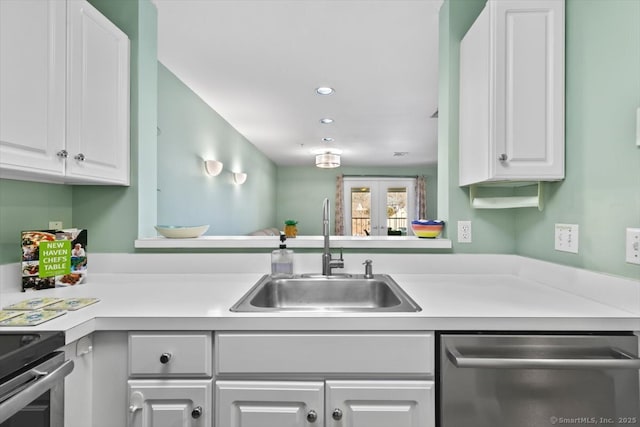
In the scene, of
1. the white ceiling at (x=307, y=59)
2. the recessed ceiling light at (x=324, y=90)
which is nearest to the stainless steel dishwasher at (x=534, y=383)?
the white ceiling at (x=307, y=59)

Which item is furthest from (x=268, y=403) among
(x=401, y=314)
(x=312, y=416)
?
(x=401, y=314)

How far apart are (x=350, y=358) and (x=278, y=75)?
2505 mm

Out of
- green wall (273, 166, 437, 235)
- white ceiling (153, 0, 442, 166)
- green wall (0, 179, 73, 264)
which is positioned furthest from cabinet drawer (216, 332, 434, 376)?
green wall (273, 166, 437, 235)

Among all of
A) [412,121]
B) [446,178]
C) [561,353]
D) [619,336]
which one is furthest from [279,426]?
[412,121]

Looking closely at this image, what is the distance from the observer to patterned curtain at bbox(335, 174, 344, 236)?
7.83m

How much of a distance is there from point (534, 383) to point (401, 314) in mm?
410

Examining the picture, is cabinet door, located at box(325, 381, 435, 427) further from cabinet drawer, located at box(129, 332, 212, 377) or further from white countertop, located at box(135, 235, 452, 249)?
white countertop, located at box(135, 235, 452, 249)

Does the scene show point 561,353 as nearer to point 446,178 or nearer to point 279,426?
point 279,426

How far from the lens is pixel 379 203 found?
7977 mm

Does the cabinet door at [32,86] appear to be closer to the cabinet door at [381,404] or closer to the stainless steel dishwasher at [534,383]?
the cabinet door at [381,404]

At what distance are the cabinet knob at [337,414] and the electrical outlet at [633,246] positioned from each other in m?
0.99

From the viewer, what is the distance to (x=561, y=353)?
37.3 inches

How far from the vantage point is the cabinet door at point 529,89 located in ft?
4.23

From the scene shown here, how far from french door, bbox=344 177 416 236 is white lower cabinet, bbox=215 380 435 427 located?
22.9ft
